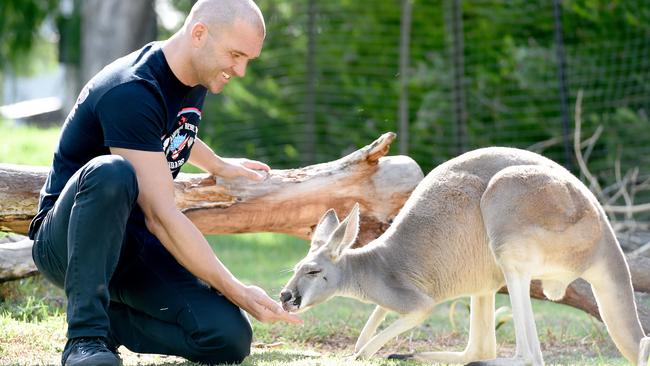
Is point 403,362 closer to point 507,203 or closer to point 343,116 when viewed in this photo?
point 507,203

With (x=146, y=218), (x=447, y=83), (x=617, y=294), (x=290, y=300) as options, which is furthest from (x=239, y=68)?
(x=447, y=83)

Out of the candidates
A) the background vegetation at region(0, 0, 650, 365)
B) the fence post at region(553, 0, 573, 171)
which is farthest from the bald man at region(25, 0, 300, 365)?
the fence post at region(553, 0, 573, 171)

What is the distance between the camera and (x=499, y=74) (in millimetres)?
10273

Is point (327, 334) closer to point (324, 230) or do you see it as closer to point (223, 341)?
point (324, 230)

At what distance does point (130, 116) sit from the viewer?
11.8ft

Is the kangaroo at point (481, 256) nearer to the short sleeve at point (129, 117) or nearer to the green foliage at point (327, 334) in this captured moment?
the green foliage at point (327, 334)

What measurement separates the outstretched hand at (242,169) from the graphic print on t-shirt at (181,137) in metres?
0.66

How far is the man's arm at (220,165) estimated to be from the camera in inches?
184

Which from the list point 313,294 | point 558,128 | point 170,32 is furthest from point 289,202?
point 170,32

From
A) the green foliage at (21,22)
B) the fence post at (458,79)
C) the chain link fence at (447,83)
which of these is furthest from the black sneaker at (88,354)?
the green foliage at (21,22)

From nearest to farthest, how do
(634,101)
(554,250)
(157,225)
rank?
1. (157,225)
2. (554,250)
3. (634,101)

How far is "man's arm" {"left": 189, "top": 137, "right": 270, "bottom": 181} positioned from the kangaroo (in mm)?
657

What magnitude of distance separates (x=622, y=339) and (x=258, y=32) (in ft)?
6.16

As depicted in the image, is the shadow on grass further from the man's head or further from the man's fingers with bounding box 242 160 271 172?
the man's head
